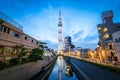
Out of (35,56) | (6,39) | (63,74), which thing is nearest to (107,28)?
(63,74)

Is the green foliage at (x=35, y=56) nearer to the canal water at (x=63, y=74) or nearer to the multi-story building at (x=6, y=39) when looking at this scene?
the multi-story building at (x=6, y=39)

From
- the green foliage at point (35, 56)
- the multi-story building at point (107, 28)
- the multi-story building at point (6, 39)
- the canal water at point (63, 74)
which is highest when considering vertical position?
the multi-story building at point (107, 28)

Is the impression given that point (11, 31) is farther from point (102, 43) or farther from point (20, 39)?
point (102, 43)

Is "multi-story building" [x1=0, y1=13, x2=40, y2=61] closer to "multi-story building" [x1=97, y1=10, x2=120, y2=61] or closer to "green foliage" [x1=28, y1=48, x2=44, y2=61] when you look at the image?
"green foliage" [x1=28, y1=48, x2=44, y2=61]

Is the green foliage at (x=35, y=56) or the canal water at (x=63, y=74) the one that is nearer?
the green foliage at (x=35, y=56)

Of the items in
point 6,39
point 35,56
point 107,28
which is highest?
point 107,28

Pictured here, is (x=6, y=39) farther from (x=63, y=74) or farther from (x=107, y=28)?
(x=107, y=28)

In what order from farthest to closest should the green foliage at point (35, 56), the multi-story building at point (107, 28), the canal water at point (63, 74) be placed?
1. the multi-story building at point (107, 28)
2. the canal water at point (63, 74)
3. the green foliage at point (35, 56)

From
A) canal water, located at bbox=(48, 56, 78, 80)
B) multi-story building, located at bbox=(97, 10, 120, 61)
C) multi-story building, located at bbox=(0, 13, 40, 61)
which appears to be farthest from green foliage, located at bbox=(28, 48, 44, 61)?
multi-story building, located at bbox=(97, 10, 120, 61)

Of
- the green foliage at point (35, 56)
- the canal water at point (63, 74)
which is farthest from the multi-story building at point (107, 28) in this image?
the green foliage at point (35, 56)

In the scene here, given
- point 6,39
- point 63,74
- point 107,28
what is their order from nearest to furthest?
point 6,39 → point 63,74 → point 107,28

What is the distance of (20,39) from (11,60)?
705 cm

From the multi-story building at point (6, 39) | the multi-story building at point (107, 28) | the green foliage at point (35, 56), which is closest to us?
the multi-story building at point (6, 39)

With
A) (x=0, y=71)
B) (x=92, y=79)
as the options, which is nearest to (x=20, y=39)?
(x=0, y=71)
